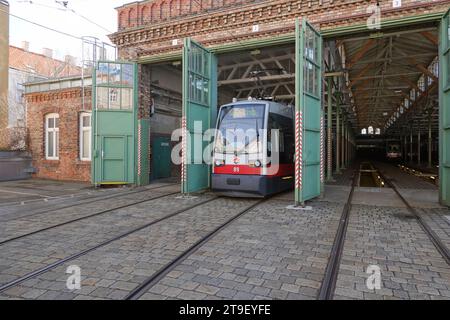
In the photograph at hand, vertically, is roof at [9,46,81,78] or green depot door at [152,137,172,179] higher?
roof at [9,46,81,78]

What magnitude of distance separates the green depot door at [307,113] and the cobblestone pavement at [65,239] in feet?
11.6

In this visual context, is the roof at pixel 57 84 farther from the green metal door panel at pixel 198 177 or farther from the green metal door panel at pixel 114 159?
the green metal door panel at pixel 198 177

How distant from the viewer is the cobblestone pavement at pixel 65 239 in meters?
4.20

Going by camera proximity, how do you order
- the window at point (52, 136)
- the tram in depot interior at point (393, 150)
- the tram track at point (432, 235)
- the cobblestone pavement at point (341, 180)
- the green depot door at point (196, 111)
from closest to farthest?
the tram track at point (432, 235) → the green depot door at point (196, 111) → the cobblestone pavement at point (341, 180) → the window at point (52, 136) → the tram in depot interior at point (393, 150)

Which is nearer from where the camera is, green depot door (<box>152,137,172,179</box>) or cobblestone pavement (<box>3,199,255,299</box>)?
cobblestone pavement (<box>3,199,255,299</box>)

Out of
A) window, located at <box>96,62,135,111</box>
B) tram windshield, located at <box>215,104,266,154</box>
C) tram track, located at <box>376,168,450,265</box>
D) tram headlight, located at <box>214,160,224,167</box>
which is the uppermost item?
window, located at <box>96,62,135,111</box>

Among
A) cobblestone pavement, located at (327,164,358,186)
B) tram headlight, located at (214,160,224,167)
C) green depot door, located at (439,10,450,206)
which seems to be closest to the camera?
green depot door, located at (439,10,450,206)

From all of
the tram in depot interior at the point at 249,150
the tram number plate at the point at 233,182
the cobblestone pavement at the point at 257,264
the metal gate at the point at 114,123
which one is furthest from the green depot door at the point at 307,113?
the metal gate at the point at 114,123

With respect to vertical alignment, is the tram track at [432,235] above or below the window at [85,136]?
below

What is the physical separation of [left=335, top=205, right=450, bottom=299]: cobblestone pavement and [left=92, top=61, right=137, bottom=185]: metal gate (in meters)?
9.31

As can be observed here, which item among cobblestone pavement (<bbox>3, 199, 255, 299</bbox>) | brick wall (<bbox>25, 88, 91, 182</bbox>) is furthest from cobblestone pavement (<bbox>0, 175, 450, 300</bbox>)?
brick wall (<bbox>25, 88, 91, 182</bbox>)

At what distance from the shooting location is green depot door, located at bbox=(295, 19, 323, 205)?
8.54m

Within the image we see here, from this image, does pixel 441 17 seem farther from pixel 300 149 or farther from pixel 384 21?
pixel 300 149

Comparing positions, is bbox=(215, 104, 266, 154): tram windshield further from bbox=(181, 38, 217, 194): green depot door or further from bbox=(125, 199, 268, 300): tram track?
bbox=(125, 199, 268, 300): tram track
